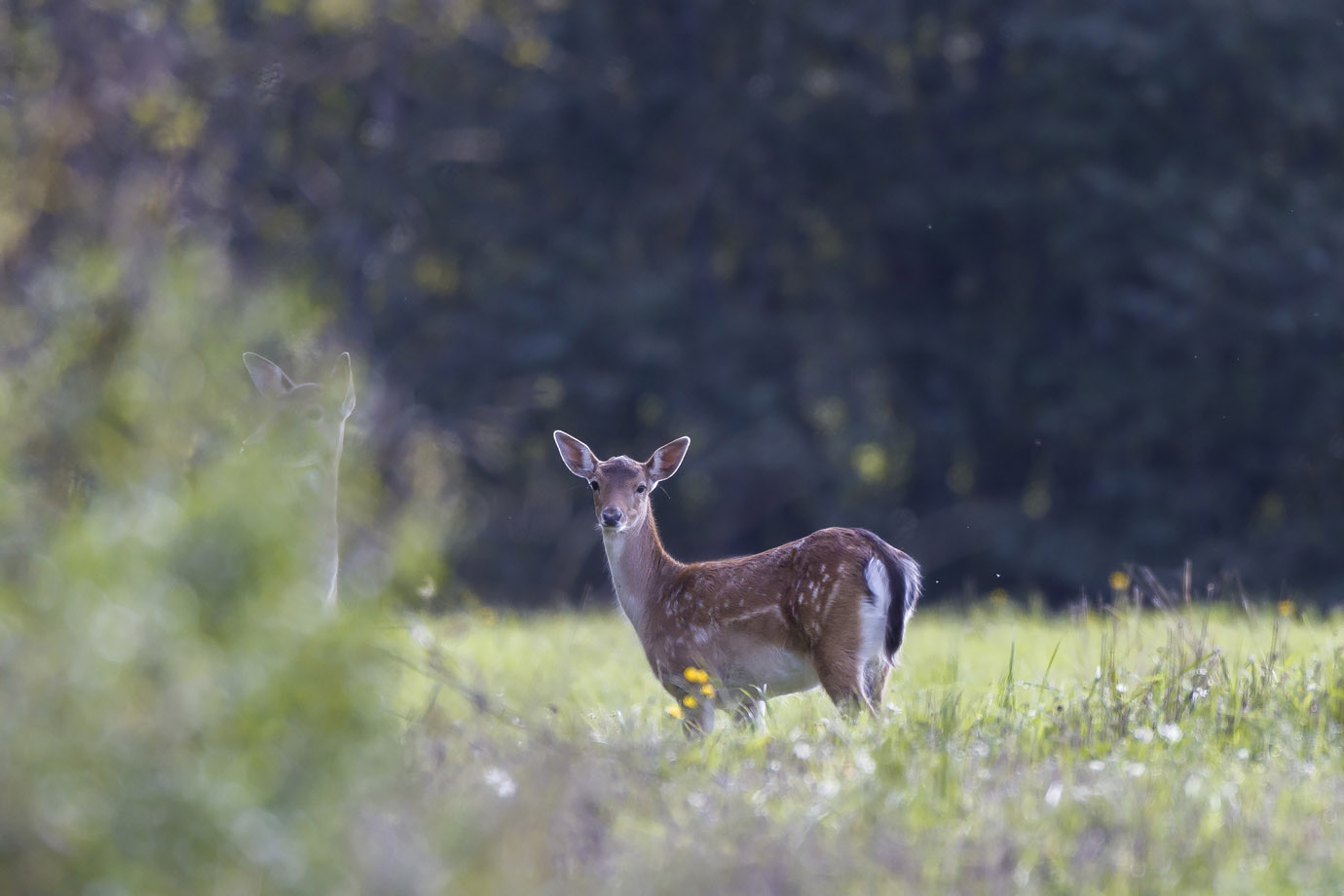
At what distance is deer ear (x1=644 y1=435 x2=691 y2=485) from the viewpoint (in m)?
8.08

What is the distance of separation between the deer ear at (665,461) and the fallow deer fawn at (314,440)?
1.95 meters

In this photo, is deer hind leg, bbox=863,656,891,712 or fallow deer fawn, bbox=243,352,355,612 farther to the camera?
deer hind leg, bbox=863,656,891,712

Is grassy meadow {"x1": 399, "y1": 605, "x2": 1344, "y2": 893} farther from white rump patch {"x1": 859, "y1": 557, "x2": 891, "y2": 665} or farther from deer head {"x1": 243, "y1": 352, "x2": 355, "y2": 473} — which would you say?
deer head {"x1": 243, "y1": 352, "x2": 355, "y2": 473}

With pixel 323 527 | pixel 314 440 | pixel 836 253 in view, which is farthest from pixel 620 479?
pixel 836 253

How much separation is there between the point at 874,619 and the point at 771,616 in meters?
0.49

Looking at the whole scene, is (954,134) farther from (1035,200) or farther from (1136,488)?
(1136,488)

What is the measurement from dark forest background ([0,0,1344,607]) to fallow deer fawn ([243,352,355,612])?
929 centimetres

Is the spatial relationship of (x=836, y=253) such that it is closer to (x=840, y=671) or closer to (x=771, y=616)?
(x=771, y=616)

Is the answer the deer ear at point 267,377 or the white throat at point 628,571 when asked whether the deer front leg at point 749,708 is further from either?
the deer ear at point 267,377

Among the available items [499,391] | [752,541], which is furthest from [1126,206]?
[499,391]

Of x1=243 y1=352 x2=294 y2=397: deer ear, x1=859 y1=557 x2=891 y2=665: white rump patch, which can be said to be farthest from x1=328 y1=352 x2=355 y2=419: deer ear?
x1=859 y1=557 x2=891 y2=665: white rump patch

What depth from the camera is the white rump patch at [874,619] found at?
6.48 metres

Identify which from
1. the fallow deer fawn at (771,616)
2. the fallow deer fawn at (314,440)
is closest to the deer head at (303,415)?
the fallow deer fawn at (314,440)

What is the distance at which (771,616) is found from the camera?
6809 millimetres
